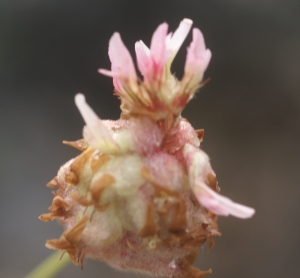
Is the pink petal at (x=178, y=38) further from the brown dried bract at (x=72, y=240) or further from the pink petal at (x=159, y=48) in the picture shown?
the brown dried bract at (x=72, y=240)

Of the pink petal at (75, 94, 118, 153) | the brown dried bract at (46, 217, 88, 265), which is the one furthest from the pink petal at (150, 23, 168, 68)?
the brown dried bract at (46, 217, 88, 265)

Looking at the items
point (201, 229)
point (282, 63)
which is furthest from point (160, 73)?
point (282, 63)

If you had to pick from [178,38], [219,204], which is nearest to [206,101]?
[178,38]

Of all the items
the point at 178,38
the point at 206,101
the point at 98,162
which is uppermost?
the point at 178,38

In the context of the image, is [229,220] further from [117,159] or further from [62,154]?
Result: [117,159]

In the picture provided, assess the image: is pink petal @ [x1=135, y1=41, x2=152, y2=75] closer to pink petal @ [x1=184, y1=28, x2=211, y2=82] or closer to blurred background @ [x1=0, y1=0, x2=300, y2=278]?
pink petal @ [x1=184, y1=28, x2=211, y2=82]

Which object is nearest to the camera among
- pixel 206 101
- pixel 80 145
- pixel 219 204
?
pixel 219 204

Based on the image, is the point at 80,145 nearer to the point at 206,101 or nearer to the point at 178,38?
the point at 178,38
